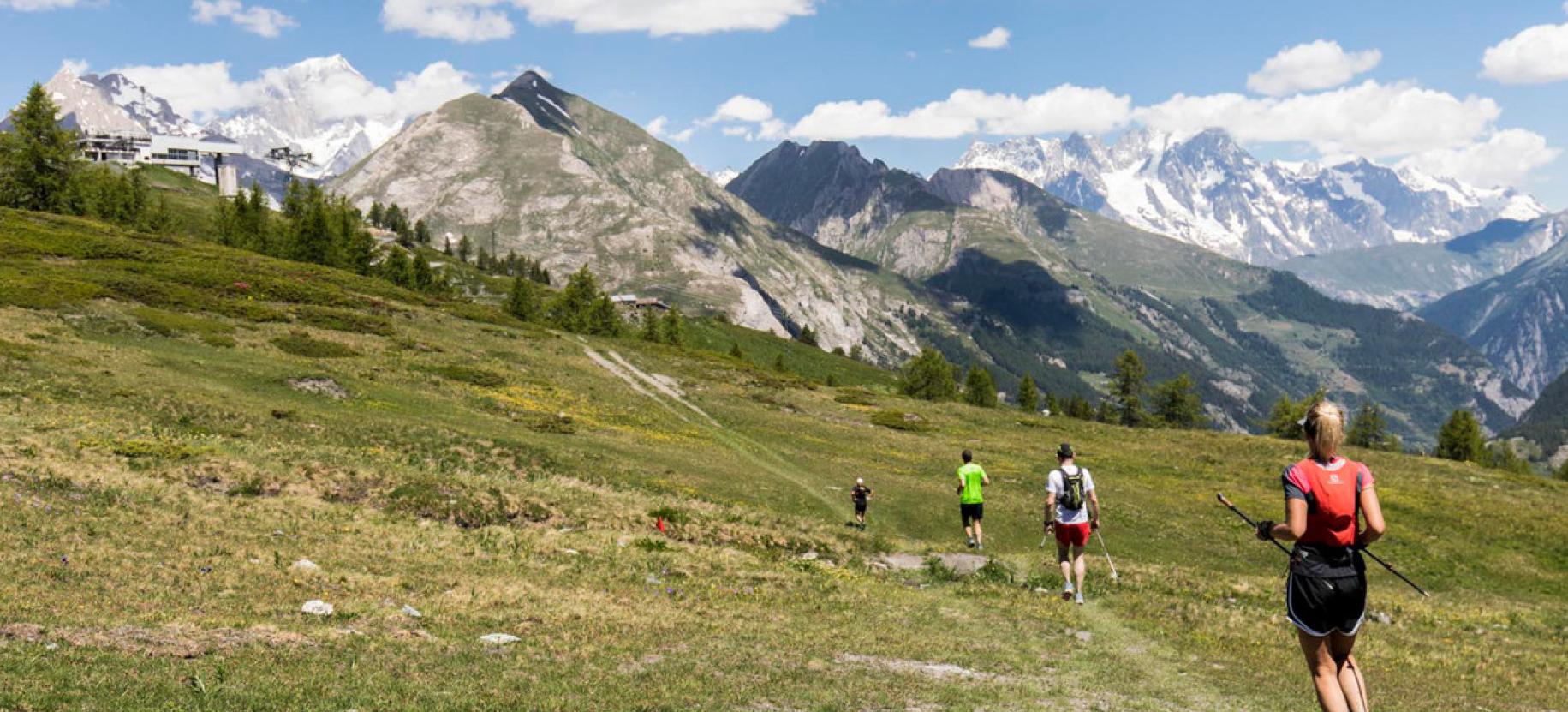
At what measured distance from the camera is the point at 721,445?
54.1 meters

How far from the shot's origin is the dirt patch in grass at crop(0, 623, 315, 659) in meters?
11.9

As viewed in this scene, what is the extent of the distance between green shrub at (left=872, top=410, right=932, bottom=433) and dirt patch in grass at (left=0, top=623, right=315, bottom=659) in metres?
62.9

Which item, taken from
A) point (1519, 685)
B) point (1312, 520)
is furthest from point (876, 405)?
point (1312, 520)

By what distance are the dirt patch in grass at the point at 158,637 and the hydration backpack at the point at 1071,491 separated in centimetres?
1662

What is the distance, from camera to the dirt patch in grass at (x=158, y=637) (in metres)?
11.9

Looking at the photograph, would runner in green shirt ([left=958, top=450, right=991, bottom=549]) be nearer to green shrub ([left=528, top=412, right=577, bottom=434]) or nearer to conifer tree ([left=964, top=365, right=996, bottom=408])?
green shrub ([left=528, top=412, right=577, bottom=434])

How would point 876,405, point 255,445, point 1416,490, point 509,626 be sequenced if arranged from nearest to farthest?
point 509,626 < point 255,445 < point 1416,490 < point 876,405

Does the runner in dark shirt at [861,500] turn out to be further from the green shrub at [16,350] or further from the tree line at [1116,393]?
the tree line at [1116,393]

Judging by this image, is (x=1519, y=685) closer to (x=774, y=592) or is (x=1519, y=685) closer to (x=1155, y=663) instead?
(x=1155, y=663)

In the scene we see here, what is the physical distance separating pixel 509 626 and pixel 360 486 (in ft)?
44.3

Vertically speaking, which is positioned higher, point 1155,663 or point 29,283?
point 29,283

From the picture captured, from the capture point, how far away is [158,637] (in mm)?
12570

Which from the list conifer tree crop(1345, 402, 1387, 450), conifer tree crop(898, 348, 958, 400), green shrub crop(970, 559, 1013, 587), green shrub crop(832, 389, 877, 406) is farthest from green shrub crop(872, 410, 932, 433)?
conifer tree crop(1345, 402, 1387, 450)

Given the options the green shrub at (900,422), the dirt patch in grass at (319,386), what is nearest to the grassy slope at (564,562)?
the dirt patch in grass at (319,386)
